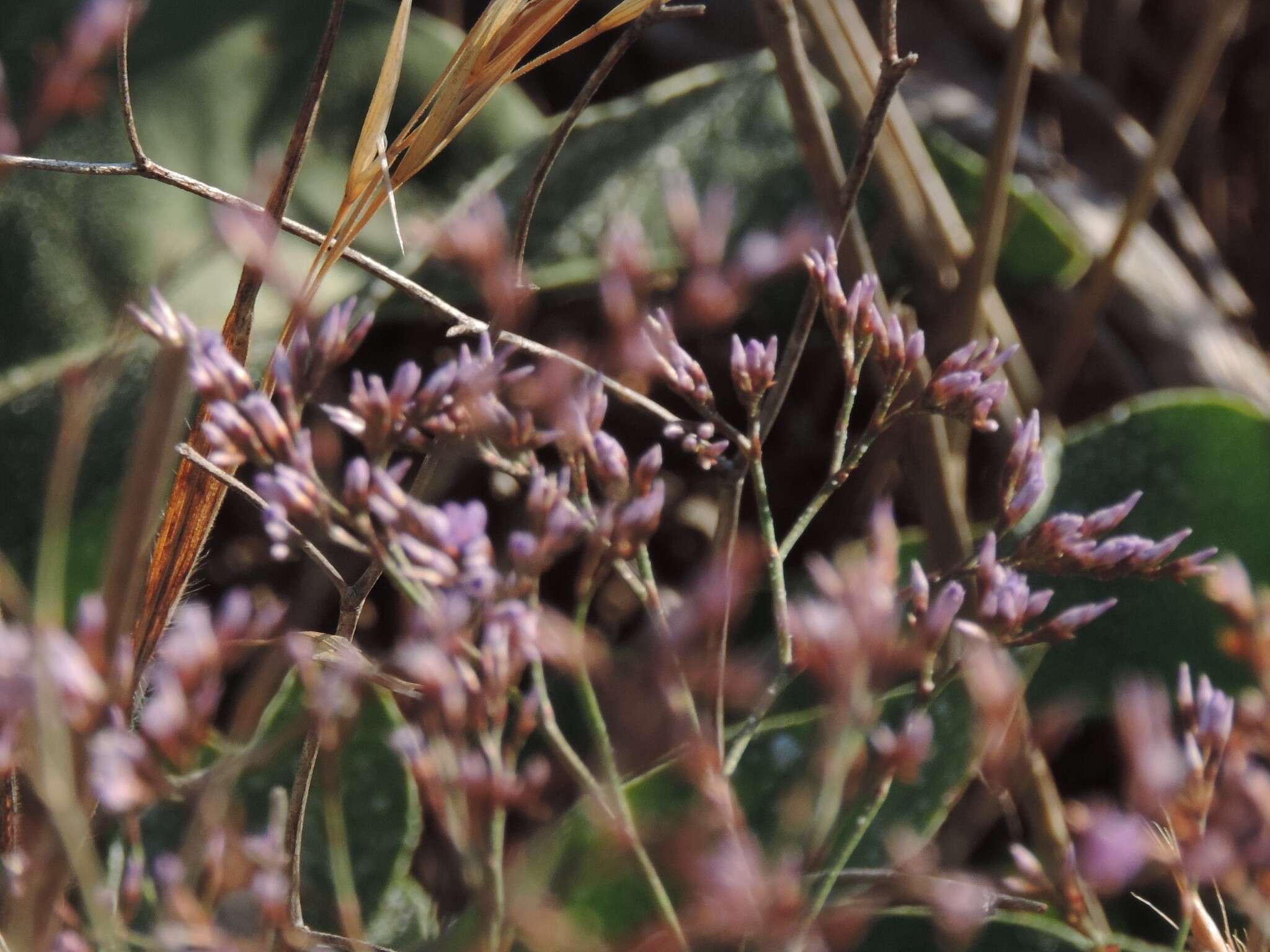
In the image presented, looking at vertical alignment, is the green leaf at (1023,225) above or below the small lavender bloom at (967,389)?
below

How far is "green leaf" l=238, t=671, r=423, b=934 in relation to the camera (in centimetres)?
50

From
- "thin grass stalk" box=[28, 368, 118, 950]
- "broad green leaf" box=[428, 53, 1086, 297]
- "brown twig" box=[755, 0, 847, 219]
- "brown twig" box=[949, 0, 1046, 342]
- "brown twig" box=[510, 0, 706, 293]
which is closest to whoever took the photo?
"thin grass stalk" box=[28, 368, 118, 950]

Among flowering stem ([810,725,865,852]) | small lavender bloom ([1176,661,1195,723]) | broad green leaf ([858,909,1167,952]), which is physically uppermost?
flowering stem ([810,725,865,852])

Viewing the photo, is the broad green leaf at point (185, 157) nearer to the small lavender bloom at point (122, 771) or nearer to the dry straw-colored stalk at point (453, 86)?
the dry straw-colored stalk at point (453, 86)

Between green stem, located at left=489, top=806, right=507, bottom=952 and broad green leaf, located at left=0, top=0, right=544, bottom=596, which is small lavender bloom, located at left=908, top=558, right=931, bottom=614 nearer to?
green stem, located at left=489, top=806, right=507, bottom=952

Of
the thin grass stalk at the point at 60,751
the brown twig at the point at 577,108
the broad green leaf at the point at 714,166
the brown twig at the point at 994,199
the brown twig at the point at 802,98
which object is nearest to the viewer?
the thin grass stalk at the point at 60,751

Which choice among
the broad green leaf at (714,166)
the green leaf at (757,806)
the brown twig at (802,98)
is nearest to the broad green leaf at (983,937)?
the green leaf at (757,806)

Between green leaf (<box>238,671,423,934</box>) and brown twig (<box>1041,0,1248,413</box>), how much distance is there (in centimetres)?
39

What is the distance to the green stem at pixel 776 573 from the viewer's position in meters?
0.32

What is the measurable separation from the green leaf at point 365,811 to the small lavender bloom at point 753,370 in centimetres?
22

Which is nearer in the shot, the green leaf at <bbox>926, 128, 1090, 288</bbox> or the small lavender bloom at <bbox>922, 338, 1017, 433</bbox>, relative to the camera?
the small lavender bloom at <bbox>922, 338, 1017, 433</bbox>

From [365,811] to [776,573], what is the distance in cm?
26

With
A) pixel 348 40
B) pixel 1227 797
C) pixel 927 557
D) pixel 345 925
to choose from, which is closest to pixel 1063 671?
pixel 927 557

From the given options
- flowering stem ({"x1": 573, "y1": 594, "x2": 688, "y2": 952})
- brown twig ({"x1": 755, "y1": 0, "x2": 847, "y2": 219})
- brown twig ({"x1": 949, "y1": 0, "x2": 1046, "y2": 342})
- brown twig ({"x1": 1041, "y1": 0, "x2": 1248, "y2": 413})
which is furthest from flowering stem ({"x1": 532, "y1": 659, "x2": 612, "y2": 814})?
brown twig ({"x1": 1041, "y1": 0, "x2": 1248, "y2": 413})
